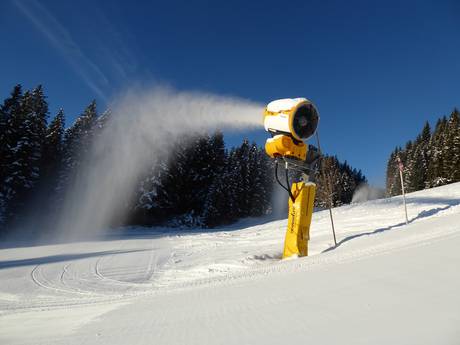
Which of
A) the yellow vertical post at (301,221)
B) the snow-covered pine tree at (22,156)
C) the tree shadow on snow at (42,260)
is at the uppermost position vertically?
the snow-covered pine tree at (22,156)

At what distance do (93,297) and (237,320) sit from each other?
5.80 metres

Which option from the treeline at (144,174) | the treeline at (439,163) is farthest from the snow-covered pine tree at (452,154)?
the treeline at (144,174)

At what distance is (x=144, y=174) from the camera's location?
132ft

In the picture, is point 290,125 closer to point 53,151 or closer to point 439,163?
point 53,151


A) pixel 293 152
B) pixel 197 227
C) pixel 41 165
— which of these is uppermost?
pixel 41 165

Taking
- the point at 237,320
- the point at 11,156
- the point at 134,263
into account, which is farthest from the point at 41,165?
the point at 237,320

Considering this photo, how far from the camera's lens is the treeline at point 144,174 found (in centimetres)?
3191

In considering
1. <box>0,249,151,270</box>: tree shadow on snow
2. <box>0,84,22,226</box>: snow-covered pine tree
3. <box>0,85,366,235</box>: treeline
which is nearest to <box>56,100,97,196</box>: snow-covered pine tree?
<box>0,85,366,235</box>: treeline

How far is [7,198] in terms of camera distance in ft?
99.6

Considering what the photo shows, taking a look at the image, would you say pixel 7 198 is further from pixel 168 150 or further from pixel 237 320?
pixel 237 320

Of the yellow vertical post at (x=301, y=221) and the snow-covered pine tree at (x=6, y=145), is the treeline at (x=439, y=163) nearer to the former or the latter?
the yellow vertical post at (x=301, y=221)

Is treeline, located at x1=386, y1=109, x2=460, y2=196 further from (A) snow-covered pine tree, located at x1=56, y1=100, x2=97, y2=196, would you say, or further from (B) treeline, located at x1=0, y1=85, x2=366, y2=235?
(A) snow-covered pine tree, located at x1=56, y1=100, x2=97, y2=196

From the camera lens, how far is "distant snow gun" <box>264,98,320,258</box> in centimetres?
977

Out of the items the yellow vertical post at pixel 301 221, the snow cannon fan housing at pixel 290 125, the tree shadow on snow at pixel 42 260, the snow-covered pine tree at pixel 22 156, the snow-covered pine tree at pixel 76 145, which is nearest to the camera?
the snow cannon fan housing at pixel 290 125
